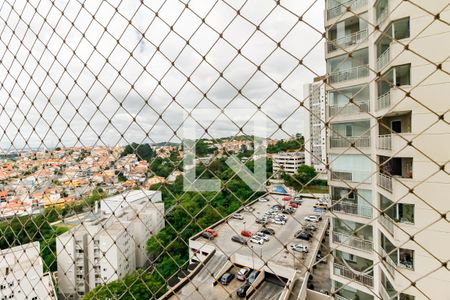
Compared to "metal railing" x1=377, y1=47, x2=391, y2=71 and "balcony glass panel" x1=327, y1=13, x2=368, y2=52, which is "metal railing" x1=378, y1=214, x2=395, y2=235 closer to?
"metal railing" x1=377, y1=47, x2=391, y2=71

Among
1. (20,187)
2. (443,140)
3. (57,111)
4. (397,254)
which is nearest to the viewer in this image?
(57,111)

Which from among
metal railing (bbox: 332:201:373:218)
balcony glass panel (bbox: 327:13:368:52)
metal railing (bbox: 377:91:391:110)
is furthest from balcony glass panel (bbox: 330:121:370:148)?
balcony glass panel (bbox: 327:13:368:52)

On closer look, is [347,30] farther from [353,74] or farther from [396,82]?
[396,82]

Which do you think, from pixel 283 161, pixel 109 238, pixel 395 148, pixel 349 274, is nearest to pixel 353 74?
pixel 395 148

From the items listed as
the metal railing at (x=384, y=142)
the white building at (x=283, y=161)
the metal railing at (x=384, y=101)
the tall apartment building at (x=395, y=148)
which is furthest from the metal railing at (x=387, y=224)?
the white building at (x=283, y=161)

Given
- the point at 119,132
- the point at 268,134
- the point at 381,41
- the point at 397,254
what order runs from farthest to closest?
the point at 381,41
the point at 397,254
the point at 119,132
the point at 268,134

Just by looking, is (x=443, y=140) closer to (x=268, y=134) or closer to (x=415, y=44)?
(x=415, y=44)

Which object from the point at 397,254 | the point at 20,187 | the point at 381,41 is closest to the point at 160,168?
the point at 20,187

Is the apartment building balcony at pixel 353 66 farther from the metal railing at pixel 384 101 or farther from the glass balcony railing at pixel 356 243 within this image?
the glass balcony railing at pixel 356 243
